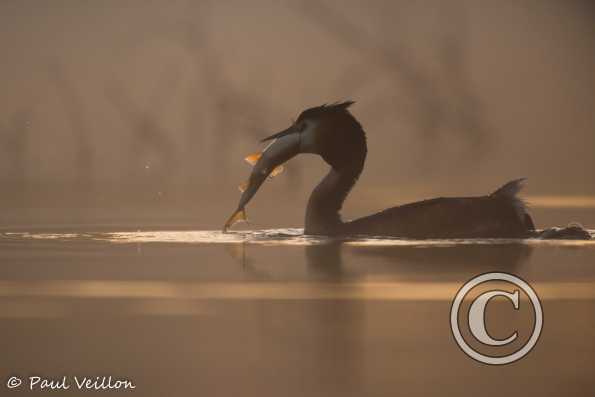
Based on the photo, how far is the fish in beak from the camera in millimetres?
10758

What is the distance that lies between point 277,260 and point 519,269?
1892 mm

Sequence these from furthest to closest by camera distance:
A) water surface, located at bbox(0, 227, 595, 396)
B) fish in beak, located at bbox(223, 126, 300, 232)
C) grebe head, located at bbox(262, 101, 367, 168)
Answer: grebe head, located at bbox(262, 101, 367, 168) < fish in beak, located at bbox(223, 126, 300, 232) < water surface, located at bbox(0, 227, 595, 396)

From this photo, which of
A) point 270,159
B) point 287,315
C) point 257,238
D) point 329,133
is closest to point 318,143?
point 329,133

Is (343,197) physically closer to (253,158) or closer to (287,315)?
(253,158)

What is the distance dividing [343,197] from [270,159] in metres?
0.82

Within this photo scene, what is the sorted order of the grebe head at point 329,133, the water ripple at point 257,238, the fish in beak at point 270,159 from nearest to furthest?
the water ripple at point 257,238, the fish in beak at point 270,159, the grebe head at point 329,133

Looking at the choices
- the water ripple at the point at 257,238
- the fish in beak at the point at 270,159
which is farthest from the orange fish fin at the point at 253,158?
the water ripple at the point at 257,238

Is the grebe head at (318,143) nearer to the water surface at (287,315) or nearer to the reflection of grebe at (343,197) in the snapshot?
the reflection of grebe at (343,197)

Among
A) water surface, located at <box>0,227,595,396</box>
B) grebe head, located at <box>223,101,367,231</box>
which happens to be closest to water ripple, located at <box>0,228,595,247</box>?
water surface, located at <box>0,227,595,396</box>

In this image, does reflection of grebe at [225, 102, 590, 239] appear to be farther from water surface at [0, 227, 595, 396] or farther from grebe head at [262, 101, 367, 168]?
water surface at [0, 227, 595, 396]

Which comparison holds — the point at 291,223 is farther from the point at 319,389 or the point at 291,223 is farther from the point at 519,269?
the point at 319,389

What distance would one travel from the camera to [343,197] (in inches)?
441

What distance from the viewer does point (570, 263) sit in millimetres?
9055

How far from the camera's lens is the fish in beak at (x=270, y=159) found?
1076cm
